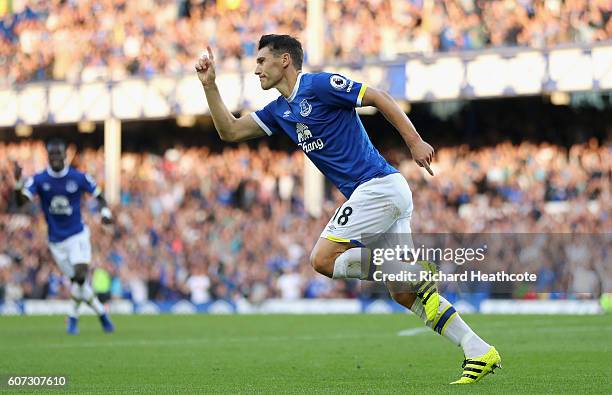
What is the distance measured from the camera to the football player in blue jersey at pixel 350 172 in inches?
305

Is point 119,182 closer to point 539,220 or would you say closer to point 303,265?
point 303,265

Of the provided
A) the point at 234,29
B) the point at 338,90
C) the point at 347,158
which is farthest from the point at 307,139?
the point at 234,29

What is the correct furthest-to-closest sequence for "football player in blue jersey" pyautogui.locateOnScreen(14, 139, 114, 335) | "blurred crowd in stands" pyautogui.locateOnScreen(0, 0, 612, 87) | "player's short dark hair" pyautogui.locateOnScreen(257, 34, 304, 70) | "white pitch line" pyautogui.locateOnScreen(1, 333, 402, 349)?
"blurred crowd in stands" pyautogui.locateOnScreen(0, 0, 612, 87) → "football player in blue jersey" pyautogui.locateOnScreen(14, 139, 114, 335) → "white pitch line" pyautogui.locateOnScreen(1, 333, 402, 349) → "player's short dark hair" pyautogui.locateOnScreen(257, 34, 304, 70)

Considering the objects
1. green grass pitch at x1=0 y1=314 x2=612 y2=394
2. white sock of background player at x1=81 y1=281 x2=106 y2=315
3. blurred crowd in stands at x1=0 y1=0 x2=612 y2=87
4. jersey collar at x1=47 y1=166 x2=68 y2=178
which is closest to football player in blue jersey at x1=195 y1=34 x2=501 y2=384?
green grass pitch at x1=0 y1=314 x2=612 y2=394

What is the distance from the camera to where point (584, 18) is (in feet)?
81.1

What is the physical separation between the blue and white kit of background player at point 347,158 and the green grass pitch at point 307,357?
1.10 meters

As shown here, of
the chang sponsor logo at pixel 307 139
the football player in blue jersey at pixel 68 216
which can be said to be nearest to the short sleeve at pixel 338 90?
the chang sponsor logo at pixel 307 139

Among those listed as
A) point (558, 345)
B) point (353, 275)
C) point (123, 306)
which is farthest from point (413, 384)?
point (123, 306)

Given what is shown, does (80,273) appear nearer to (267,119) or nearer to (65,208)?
(65,208)

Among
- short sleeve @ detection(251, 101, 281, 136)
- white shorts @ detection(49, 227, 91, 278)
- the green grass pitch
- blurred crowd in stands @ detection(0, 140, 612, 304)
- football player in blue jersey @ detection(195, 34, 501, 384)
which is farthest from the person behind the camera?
blurred crowd in stands @ detection(0, 140, 612, 304)

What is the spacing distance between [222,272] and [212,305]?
2.91 ft

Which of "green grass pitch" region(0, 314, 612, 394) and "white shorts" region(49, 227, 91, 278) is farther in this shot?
"white shorts" region(49, 227, 91, 278)

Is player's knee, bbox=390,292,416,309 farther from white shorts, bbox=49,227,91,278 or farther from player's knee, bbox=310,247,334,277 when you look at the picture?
white shorts, bbox=49,227,91,278

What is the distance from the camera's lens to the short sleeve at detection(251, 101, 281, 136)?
27.4 ft
